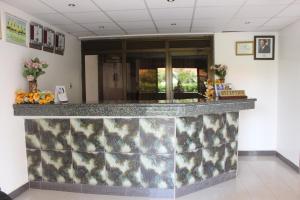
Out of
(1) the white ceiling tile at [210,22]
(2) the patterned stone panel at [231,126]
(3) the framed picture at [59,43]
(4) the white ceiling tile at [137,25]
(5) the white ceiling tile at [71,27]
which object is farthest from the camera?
(3) the framed picture at [59,43]

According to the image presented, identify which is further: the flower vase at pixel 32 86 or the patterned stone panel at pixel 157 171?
the flower vase at pixel 32 86

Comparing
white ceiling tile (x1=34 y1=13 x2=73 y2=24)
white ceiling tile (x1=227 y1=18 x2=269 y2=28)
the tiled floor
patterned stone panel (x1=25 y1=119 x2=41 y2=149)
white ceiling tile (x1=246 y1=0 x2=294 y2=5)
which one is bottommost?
the tiled floor

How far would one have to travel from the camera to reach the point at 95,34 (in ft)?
16.9

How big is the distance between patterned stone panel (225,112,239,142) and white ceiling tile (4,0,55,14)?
2.93 meters

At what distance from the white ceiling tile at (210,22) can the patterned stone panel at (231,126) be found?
1.52 meters

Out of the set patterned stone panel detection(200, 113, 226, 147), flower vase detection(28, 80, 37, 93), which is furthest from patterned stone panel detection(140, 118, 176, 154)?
flower vase detection(28, 80, 37, 93)

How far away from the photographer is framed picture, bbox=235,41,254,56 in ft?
16.7

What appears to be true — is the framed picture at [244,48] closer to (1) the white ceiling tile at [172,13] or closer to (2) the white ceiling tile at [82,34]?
(1) the white ceiling tile at [172,13]

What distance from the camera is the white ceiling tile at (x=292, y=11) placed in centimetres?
339

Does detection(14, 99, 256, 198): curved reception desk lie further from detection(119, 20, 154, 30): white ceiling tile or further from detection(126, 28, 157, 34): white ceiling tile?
detection(126, 28, 157, 34): white ceiling tile

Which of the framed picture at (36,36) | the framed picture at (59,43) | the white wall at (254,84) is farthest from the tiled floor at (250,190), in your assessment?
the framed picture at (59,43)

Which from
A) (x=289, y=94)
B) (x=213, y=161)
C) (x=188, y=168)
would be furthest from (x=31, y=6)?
(x=289, y=94)

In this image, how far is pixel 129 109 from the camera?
320 centimetres

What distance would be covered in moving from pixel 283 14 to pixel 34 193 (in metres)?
4.34
